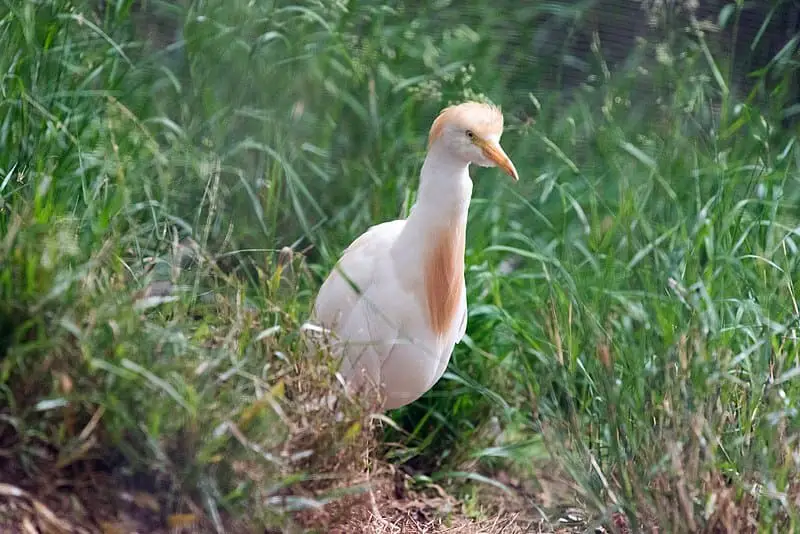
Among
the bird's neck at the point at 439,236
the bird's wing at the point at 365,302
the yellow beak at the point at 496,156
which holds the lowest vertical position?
the bird's wing at the point at 365,302

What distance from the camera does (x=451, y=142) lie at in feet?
8.02

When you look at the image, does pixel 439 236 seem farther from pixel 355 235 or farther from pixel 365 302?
pixel 355 235

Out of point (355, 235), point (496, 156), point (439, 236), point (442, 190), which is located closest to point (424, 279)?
point (439, 236)

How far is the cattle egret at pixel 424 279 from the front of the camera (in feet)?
8.02

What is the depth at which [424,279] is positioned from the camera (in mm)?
2535

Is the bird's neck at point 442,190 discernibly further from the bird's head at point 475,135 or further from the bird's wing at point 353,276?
the bird's wing at point 353,276

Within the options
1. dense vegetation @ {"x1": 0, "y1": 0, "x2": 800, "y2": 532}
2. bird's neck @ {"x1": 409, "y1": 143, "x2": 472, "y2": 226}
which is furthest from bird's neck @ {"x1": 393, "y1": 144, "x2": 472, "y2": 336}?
dense vegetation @ {"x1": 0, "y1": 0, "x2": 800, "y2": 532}

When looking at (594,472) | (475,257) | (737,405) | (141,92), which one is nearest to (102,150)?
(141,92)

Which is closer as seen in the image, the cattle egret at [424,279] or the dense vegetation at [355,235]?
the dense vegetation at [355,235]

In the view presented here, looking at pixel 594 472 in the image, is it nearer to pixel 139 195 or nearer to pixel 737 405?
pixel 737 405

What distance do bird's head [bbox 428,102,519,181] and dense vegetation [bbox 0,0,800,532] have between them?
375mm

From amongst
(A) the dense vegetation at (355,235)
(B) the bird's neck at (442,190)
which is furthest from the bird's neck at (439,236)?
(A) the dense vegetation at (355,235)

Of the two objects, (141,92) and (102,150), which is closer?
(102,150)

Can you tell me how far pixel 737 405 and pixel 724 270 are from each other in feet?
1.44
